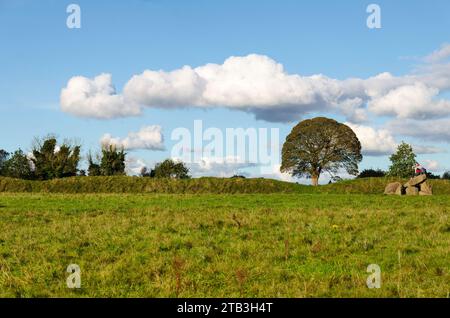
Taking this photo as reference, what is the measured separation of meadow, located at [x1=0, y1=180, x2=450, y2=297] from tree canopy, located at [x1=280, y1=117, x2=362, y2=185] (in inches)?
2360

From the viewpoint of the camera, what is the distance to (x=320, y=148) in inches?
3191

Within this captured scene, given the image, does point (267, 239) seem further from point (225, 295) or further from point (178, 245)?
point (225, 295)

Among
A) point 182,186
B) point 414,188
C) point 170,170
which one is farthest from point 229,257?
point 170,170

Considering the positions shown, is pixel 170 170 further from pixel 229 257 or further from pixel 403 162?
pixel 229 257

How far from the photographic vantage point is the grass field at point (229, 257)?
11016 mm

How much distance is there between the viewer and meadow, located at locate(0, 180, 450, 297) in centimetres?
1102

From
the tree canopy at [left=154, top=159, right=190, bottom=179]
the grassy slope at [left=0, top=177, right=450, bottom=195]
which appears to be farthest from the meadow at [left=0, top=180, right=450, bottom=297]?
the tree canopy at [left=154, top=159, right=190, bottom=179]

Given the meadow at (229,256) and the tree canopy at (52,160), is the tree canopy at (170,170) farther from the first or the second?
the meadow at (229,256)

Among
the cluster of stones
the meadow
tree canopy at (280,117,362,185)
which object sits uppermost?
tree canopy at (280,117,362,185)

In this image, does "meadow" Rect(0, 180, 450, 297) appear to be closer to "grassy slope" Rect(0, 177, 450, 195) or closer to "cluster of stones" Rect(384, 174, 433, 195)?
"cluster of stones" Rect(384, 174, 433, 195)

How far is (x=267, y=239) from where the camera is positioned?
54.1 feet

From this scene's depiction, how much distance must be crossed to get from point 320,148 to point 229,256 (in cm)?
6907
